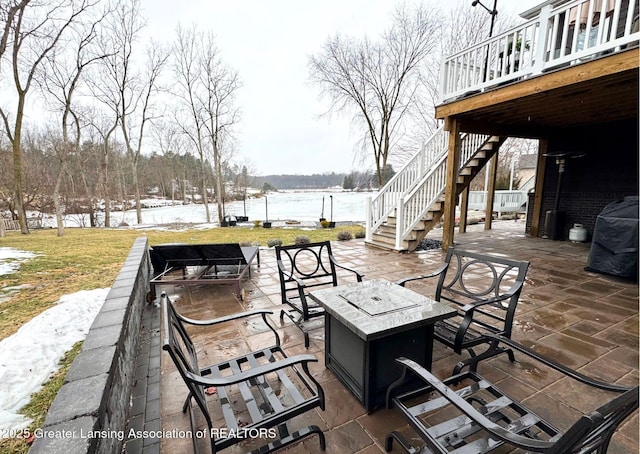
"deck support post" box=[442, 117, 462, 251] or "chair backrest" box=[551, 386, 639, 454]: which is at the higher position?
"deck support post" box=[442, 117, 462, 251]

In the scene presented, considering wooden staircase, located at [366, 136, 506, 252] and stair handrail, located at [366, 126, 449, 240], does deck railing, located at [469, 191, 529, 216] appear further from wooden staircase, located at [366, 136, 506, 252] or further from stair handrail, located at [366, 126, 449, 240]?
stair handrail, located at [366, 126, 449, 240]

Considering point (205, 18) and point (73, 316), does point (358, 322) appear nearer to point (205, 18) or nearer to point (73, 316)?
point (73, 316)

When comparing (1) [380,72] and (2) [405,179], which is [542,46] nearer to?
(2) [405,179]

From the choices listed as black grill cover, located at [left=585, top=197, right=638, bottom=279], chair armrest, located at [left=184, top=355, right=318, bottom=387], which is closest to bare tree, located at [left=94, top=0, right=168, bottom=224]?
chair armrest, located at [left=184, top=355, right=318, bottom=387]

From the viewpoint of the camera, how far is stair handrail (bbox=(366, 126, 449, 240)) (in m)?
6.93

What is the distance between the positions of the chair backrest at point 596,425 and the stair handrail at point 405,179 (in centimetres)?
612

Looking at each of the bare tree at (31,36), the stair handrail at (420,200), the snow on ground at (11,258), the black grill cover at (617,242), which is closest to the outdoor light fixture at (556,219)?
the black grill cover at (617,242)

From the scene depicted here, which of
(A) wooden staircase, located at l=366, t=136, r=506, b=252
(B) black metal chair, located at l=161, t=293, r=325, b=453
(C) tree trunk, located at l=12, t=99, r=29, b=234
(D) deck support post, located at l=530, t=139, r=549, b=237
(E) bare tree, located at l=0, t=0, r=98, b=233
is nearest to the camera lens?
(B) black metal chair, located at l=161, t=293, r=325, b=453

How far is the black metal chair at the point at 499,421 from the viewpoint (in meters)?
0.85

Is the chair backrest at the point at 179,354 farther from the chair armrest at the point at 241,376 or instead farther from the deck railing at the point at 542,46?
the deck railing at the point at 542,46

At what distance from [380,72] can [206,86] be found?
31.1ft

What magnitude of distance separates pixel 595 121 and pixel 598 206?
206 cm

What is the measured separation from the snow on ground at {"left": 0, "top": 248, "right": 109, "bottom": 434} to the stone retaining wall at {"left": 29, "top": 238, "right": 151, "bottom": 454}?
2.15 ft

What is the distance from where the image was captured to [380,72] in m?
11.8
